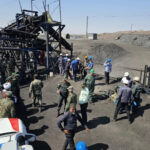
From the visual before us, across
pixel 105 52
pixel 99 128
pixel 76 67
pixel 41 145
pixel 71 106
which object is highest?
Answer: pixel 105 52

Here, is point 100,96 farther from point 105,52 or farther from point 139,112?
point 105,52

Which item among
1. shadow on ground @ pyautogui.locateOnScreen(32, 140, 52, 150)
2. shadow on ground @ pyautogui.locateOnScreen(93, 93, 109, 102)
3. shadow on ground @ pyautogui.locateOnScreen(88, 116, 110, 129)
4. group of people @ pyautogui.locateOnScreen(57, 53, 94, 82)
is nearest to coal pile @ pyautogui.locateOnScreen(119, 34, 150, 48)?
group of people @ pyautogui.locateOnScreen(57, 53, 94, 82)

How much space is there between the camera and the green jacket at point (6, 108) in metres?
5.79

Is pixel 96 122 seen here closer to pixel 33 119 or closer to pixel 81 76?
pixel 33 119

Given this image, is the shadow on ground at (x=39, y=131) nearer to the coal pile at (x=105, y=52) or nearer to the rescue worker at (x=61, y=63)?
the rescue worker at (x=61, y=63)

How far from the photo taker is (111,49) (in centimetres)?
2956

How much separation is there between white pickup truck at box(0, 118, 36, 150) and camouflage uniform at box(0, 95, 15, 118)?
258 mm

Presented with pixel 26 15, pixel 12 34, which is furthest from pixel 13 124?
pixel 26 15

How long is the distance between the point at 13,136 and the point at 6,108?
1.35 m

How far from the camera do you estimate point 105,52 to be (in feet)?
94.2

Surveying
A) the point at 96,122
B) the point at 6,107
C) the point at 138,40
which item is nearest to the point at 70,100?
the point at 96,122

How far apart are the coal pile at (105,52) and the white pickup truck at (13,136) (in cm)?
2218

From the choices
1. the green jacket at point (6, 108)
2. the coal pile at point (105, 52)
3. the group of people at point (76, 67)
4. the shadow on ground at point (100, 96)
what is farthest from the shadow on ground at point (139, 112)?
the coal pile at point (105, 52)

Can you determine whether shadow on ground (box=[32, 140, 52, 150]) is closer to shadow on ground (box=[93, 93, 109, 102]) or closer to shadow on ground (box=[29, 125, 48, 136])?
shadow on ground (box=[29, 125, 48, 136])
